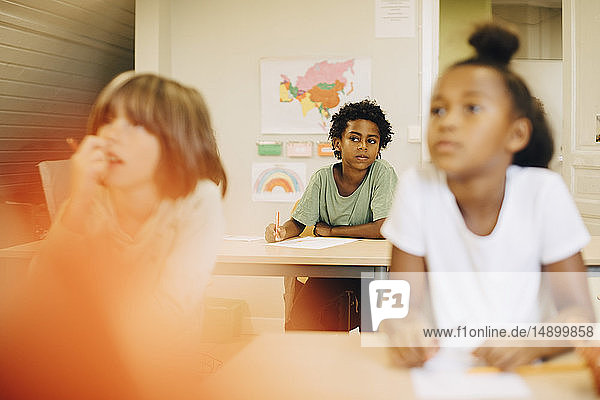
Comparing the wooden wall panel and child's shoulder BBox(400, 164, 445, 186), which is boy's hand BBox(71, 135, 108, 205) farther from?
child's shoulder BBox(400, 164, 445, 186)

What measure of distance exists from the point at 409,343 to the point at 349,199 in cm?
56

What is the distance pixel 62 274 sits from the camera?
59 centimetres

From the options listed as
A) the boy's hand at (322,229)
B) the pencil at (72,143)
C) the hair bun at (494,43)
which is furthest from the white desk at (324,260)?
the hair bun at (494,43)

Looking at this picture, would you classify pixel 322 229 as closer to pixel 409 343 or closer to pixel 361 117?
pixel 361 117

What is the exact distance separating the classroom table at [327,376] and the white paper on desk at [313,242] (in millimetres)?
628

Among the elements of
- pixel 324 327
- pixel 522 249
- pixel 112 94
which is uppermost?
pixel 112 94

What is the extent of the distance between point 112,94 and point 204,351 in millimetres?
284

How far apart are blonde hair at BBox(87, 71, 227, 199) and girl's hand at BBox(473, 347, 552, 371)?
1.01ft

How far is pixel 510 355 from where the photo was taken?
51 centimetres

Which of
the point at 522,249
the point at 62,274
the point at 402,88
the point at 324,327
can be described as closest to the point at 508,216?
the point at 522,249

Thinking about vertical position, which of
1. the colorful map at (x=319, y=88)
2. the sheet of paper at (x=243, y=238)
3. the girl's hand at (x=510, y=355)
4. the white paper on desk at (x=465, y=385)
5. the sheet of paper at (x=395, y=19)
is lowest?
the white paper on desk at (x=465, y=385)

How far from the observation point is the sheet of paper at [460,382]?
0.49 metres

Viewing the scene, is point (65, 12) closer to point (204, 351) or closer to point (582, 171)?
point (204, 351)

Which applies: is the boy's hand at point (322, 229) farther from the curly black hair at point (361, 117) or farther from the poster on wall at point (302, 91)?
the poster on wall at point (302, 91)
